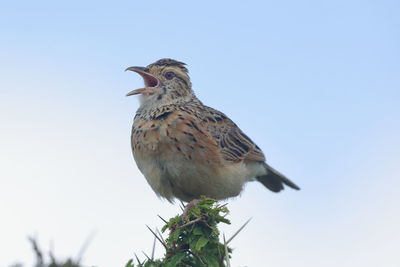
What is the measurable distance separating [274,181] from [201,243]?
247 inches

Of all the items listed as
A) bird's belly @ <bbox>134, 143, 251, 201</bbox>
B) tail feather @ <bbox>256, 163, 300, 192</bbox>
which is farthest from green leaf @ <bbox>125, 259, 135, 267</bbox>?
tail feather @ <bbox>256, 163, 300, 192</bbox>

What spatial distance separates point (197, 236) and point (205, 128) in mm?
4245

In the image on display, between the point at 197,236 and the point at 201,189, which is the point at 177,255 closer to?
the point at 197,236

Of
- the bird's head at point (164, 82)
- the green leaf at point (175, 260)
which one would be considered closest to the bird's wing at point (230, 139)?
the bird's head at point (164, 82)

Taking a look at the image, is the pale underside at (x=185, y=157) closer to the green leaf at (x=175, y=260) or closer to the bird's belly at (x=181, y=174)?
the bird's belly at (x=181, y=174)

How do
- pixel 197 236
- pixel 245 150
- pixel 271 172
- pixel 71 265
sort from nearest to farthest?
pixel 71 265
pixel 197 236
pixel 245 150
pixel 271 172

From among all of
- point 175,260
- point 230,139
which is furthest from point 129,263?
point 230,139

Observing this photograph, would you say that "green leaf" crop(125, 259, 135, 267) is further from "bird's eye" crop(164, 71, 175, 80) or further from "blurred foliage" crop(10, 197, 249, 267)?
"bird's eye" crop(164, 71, 175, 80)

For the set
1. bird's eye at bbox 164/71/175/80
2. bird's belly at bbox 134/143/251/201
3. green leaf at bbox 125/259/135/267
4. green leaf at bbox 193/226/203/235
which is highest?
bird's eye at bbox 164/71/175/80

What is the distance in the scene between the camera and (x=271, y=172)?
949 centimetres

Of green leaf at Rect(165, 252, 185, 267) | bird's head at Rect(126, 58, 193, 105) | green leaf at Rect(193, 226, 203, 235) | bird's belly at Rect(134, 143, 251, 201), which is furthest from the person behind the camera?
bird's head at Rect(126, 58, 193, 105)

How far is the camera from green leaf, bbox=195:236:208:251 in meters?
3.46

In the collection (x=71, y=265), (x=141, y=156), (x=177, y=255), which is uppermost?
(x=141, y=156)

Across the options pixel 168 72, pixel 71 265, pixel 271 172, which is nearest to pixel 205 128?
pixel 168 72
